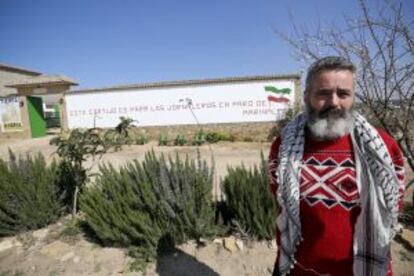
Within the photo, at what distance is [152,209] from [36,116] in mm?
18605

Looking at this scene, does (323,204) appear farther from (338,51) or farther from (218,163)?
(218,163)

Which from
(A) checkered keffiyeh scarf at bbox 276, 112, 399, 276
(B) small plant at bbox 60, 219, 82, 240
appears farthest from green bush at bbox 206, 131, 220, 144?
(A) checkered keffiyeh scarf at bbox 276, 112, 399, 276

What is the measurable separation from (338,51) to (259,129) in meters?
10.7

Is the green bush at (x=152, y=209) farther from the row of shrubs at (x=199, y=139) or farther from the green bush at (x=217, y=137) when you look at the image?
the green bush at (x=217, y=137)

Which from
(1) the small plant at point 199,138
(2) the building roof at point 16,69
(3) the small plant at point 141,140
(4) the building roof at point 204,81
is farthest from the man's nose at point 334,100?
(2) the building roof at point 16,69

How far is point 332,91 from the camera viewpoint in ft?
5.72

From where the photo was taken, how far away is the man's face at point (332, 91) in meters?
1.72

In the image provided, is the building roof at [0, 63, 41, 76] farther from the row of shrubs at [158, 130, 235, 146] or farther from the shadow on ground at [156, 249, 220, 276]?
the shadow on ground at [156, 249, 220, 276]

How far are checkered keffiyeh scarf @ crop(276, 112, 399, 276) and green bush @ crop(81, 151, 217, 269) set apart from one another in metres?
2.02

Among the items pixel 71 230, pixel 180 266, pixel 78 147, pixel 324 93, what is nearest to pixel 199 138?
pixel 78 147

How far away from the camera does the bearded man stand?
65.9 inches

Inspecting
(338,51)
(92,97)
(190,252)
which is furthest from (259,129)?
(190,252)

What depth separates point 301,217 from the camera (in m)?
1.83

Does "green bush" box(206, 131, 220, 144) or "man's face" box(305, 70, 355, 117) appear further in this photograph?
"green bush" box(206, 131, 220, 144)
